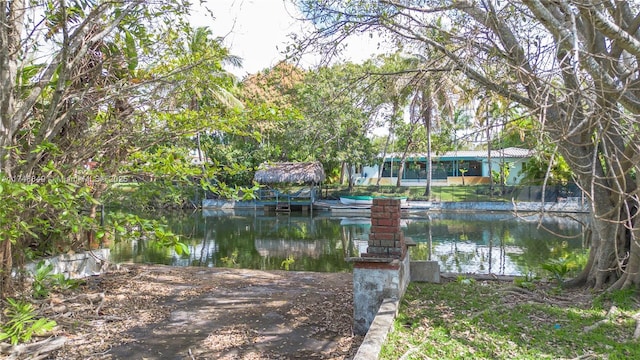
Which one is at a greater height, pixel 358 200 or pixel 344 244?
pixel 358 200

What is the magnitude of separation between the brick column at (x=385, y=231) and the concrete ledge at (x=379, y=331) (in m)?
0.54

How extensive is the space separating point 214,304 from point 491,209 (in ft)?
70.1

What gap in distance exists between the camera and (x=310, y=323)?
5.18m

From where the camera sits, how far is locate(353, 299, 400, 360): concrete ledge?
3.36m

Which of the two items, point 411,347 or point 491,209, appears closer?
point 411,347

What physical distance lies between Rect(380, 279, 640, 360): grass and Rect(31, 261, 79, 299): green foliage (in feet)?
13.7

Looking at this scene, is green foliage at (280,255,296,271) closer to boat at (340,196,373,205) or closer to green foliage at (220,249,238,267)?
green foliage at (220,249,238,267)

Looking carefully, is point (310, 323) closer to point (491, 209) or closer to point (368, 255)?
point (368, 255)

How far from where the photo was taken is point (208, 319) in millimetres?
5375

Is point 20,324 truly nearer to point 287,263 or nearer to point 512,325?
point 512,325

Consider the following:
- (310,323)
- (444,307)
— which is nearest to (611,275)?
(444,307)

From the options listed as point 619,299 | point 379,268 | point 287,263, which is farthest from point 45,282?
point 619,299

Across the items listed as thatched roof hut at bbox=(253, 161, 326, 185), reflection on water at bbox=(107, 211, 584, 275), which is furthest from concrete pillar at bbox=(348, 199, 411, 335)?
thatched roof hut at bbox=(253, 161, 326, 185)

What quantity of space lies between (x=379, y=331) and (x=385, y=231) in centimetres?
132
